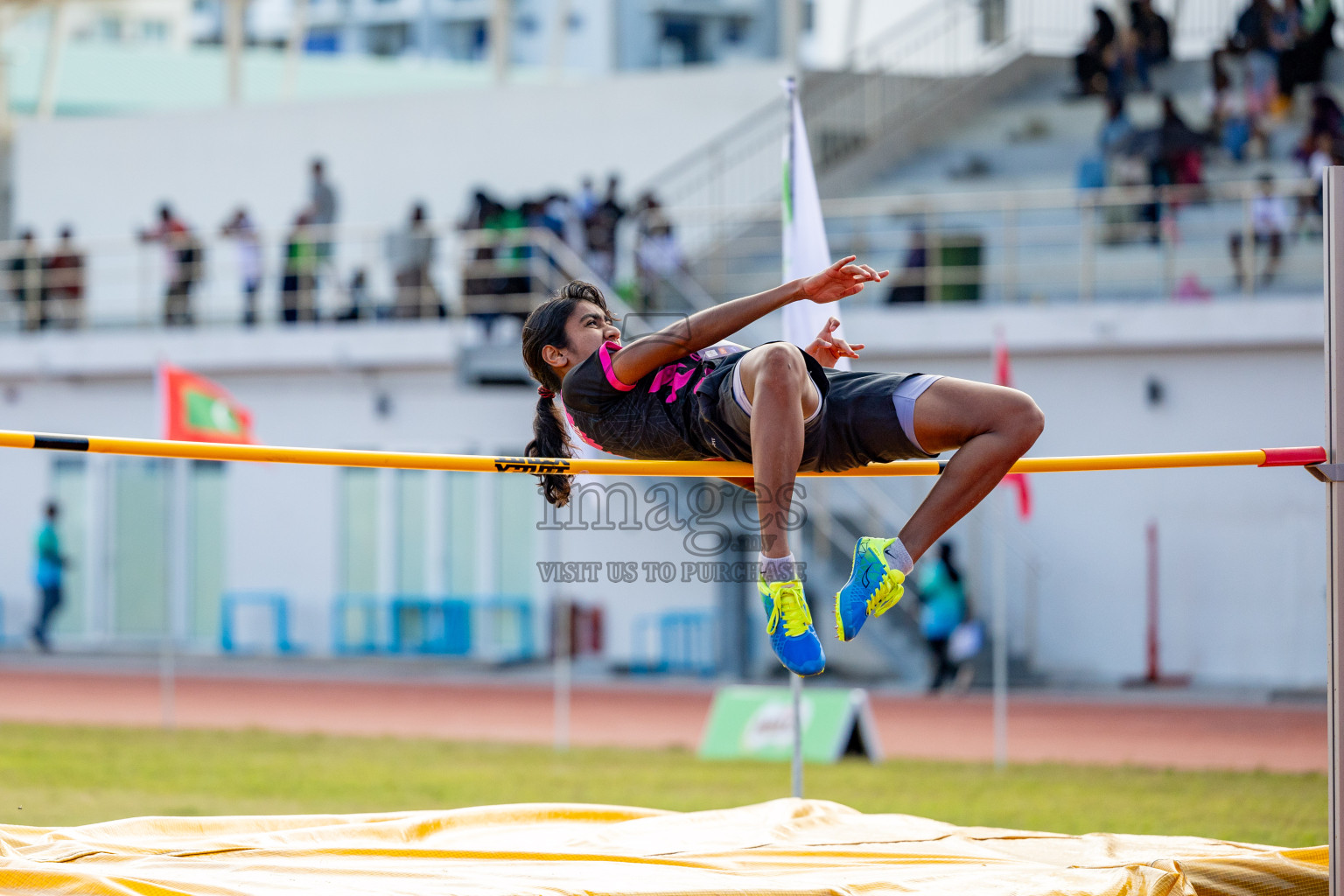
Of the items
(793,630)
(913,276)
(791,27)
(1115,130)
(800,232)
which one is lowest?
(793,630)

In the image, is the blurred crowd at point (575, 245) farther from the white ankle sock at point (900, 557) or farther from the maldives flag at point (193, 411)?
the white ankle sock at point (900, 557)

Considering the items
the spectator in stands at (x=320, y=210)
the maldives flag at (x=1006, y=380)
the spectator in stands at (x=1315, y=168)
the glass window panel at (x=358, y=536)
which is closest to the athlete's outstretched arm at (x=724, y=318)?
the maldives flag at (x=1006, y=380)

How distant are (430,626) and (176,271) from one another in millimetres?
4874

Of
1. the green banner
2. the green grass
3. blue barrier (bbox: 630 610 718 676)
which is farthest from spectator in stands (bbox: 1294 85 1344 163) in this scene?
the green banner

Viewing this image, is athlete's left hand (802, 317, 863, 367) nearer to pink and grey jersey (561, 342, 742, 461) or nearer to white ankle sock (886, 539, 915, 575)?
pink and grey jersey (561, 342, 742, 461)

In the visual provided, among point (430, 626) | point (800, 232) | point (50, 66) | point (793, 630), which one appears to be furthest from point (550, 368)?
point (50, 66)

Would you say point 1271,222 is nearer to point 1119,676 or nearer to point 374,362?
point 1119,676

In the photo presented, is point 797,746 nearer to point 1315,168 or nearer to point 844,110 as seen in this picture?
point 1315,168

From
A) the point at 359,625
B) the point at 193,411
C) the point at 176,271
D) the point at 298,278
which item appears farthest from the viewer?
the point at 176,271

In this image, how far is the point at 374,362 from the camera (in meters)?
16.5

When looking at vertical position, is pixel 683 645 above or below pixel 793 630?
below

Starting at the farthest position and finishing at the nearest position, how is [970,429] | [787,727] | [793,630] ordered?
[787,727], [970,429], [793,630]

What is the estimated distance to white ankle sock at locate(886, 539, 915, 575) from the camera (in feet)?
13.9

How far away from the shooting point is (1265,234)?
13789 mm
